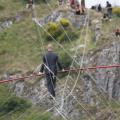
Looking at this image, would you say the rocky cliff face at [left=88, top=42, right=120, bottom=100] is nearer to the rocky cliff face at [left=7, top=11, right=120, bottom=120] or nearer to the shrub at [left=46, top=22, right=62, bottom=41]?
the rocky cliff face at [left=7, top=11, right=120, bottom=120]

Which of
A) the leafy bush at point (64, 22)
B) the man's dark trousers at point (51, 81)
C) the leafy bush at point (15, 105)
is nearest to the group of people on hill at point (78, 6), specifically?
the leafy bush at point (64, 22)

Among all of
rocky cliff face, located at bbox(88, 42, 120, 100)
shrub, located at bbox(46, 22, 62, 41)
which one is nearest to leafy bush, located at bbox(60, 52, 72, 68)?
rocky cliff face, located at bbox(88, 42, 120, 100)

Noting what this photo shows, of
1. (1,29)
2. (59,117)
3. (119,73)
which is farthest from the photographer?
(1,29)

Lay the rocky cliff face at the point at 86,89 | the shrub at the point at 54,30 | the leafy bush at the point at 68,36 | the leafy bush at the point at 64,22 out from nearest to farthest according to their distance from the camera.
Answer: the rocky cliff face at the point at 86,89, the leafy bush at the point at 68,36, the leafy bush at the point at 64,22, the shrub at the point at 54,30

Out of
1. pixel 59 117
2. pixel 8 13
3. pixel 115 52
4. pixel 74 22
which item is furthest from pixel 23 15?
pixel 59 117

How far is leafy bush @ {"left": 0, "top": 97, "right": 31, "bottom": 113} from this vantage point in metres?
29.4

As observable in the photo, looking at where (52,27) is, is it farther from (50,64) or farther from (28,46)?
(50,64)

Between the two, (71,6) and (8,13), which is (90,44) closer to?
(71,6)

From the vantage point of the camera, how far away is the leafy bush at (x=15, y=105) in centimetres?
2941

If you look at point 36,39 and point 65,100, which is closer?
point 65,100

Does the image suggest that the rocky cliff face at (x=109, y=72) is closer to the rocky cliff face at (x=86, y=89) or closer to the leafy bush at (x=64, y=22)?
the rocky cliff face at (x=86, y=89)

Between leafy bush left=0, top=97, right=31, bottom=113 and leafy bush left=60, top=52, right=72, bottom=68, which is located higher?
leafy bush left=60, top=52, right=72, bottom=68

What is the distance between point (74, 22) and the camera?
34531 millimetres

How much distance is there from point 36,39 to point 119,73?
7.71m
